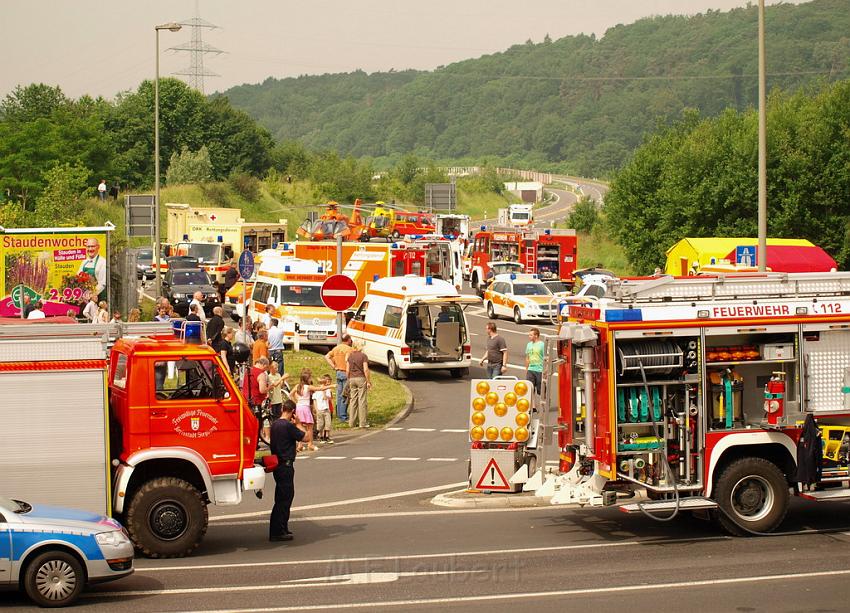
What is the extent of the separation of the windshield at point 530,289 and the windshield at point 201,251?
14.1 meters

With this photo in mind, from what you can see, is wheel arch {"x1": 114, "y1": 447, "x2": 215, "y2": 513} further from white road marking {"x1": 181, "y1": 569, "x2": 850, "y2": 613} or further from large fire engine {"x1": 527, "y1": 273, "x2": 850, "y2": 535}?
large fire engine {"x1": 527, "y1": 273, "x2": 850, "y2": 535}

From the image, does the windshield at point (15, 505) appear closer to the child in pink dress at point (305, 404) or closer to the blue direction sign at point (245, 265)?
the child in pink dress at point (305, 404)

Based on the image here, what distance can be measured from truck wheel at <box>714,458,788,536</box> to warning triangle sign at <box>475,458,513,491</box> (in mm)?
3475

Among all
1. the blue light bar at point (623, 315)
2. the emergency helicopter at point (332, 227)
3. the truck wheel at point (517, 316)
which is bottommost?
the truck wheel at point (517, 316)

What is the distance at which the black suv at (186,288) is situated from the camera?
44312 mm

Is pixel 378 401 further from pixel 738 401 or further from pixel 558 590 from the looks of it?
pixel 558 590

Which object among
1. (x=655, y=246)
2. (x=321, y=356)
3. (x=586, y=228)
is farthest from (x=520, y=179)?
(x=321, y=356)

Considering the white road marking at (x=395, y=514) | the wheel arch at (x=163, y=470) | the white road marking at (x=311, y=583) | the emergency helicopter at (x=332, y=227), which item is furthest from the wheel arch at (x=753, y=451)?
the emergency helicopter at (x=332, y=227)

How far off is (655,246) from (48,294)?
1273 inches

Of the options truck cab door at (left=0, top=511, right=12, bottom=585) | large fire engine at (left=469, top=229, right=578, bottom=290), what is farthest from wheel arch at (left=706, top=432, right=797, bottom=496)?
large fire engine at (left=469, top=229, right=578, bottom=290)

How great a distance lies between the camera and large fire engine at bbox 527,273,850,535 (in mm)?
14477

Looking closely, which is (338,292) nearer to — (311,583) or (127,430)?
(127,430)

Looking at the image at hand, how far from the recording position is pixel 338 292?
83.3ft

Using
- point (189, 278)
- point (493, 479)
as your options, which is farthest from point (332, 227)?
point (493, 479)
